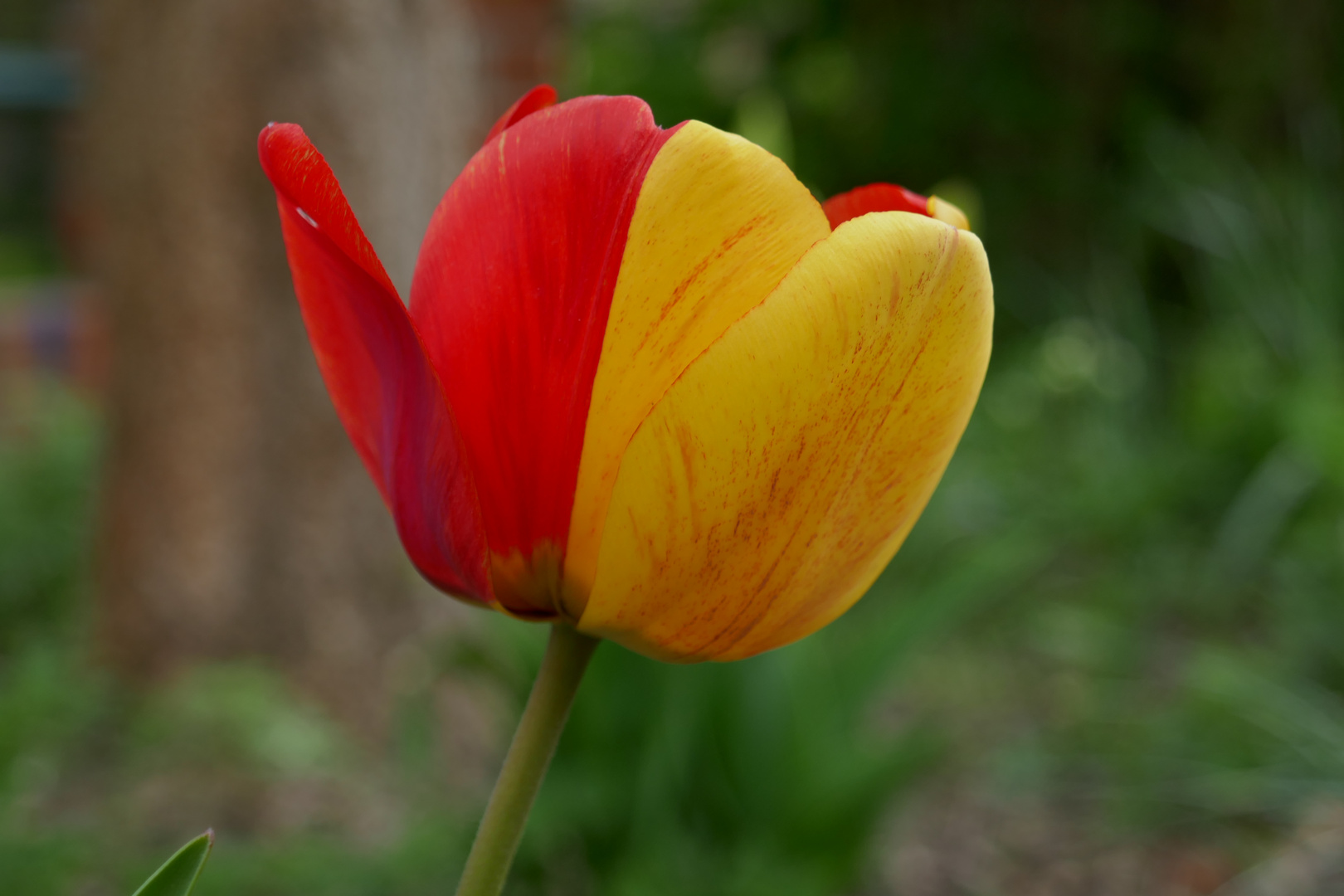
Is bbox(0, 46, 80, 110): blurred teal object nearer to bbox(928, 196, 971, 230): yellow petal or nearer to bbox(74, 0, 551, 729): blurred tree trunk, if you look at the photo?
bbox(74, 0, 551, 729): blurred tree trunk

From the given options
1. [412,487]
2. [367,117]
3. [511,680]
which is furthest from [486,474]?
[367,117]

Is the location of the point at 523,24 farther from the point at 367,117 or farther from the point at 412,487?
the point at 412,487

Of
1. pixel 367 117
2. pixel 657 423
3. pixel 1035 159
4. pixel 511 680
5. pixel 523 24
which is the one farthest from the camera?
pixel 1035 159

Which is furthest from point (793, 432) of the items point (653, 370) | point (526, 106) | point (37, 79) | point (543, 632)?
point (37, 79)

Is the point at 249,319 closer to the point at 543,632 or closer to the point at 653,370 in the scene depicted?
the point at 543,632

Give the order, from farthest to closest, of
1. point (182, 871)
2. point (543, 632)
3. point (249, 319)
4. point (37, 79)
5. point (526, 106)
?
point (37, 79) < point (249, 319) < point (543, 632) < point (526, 106) < point (182, 871)

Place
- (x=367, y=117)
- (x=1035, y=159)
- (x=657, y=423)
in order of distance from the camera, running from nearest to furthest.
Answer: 1. (x=657, y=423)
2. (x=367, y=117)
3. (x=1035, y=159)

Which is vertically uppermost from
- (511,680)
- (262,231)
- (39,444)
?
(262,231)
